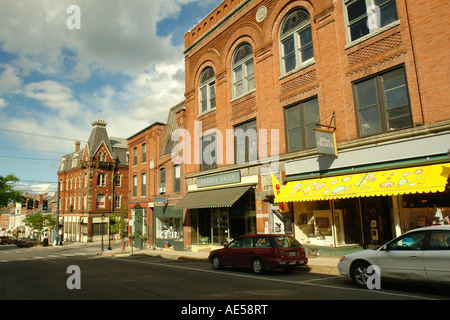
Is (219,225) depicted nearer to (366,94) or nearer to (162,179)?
(162,179)

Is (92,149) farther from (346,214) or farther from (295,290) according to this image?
(295,290)

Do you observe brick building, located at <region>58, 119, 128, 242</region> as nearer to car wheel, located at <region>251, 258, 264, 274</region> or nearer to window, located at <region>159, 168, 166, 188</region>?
window, located at <region>159, 168, 166, 188</region>

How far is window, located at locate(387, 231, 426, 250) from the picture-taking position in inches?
309

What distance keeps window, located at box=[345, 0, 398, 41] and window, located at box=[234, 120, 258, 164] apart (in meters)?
6.87

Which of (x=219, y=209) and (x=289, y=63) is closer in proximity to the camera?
(x=289, y=63)

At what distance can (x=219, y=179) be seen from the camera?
19.8 meters

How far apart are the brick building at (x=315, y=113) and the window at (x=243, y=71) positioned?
68 mm

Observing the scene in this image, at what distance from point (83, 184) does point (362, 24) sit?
49.1 metres

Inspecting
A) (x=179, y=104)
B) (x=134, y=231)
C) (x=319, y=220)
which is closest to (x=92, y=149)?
(x=134, y=231)

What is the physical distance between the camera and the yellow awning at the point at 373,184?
403 inches

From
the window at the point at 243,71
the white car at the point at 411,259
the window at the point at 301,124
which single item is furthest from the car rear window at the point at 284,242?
the window at the point at 243,71

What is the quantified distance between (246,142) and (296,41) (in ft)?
19.3

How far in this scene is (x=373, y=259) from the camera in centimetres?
850

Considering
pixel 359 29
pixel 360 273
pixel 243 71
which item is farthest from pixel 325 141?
pixel 243 71
